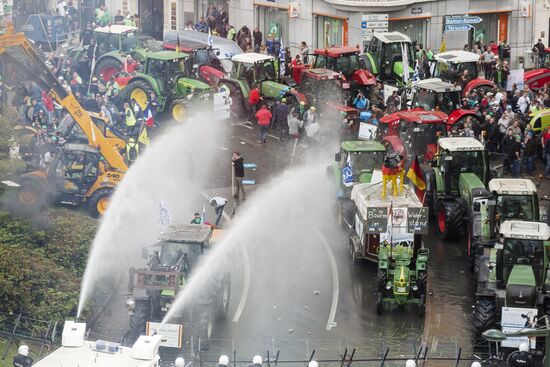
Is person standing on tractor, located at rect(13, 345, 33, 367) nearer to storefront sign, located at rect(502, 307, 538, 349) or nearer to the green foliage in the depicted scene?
the green foliage

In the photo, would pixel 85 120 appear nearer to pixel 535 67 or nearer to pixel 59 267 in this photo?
pixel 59 267

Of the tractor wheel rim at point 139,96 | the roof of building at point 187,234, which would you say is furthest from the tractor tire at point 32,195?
the tractor wheel rim at point 139,96

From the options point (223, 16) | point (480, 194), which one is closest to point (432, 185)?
point (480, 194)

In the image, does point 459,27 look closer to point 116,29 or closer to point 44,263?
point 116,29

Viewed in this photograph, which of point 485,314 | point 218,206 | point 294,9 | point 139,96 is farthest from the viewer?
point 294,9

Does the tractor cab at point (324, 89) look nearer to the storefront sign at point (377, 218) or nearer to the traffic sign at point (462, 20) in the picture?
the traffic sign at point (462, 20)

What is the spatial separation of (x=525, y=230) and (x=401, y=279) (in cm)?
333

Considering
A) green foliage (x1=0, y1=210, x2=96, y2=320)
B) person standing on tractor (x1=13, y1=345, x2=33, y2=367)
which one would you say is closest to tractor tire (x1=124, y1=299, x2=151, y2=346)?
green foliage (x1=0, y1=210, x2=96, y2=320)

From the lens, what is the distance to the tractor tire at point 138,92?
169 feet

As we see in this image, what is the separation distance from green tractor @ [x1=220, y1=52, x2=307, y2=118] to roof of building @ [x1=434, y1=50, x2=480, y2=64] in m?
6.90

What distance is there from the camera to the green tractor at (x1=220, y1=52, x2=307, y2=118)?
5253 centimetres

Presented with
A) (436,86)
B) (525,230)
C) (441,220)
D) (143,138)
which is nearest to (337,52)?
(436,86)

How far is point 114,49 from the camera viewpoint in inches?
2333

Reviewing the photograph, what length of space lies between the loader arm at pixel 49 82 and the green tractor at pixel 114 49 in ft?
50.0
